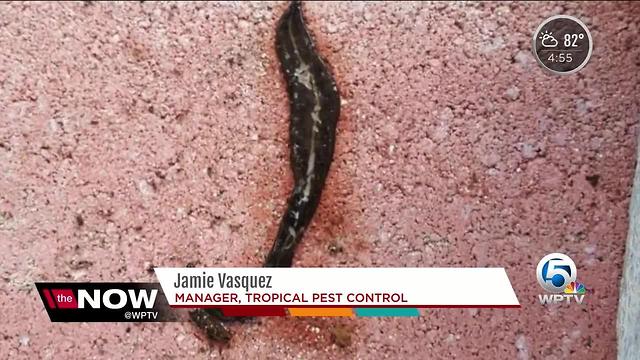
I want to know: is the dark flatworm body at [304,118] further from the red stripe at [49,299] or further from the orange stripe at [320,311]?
the red stripe at [49,299]

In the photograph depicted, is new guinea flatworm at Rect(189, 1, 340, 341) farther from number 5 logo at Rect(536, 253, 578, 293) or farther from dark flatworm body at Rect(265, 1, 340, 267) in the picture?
number 5 logo at Rect(536, 253, 578, 293)

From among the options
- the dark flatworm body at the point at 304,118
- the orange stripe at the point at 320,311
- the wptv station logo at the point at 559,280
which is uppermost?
the dark flatworm body at the point at 304,118

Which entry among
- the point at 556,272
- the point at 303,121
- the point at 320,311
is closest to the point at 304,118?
the point at 303,121

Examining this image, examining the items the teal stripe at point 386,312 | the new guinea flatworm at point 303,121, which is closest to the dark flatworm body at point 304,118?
the new guinea flatworm at point 303,121

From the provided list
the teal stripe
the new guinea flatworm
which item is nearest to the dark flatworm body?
the new guinea flatworm

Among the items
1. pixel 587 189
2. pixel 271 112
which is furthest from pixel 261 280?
pixel 587 189

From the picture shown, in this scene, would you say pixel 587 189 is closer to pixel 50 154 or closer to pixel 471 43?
pixel 471 43

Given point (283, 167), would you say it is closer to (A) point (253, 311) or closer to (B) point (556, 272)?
(A) point (253, 311)
